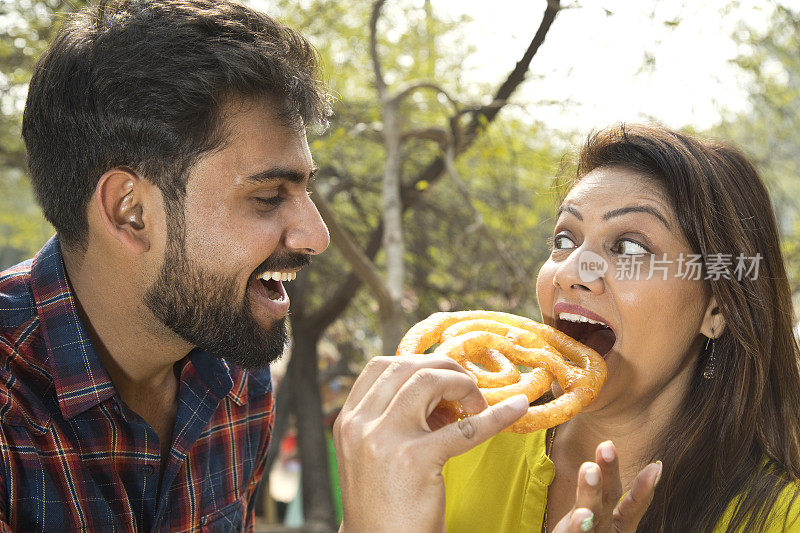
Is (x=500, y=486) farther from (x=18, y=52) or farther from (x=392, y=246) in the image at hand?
(x=18, y=52)

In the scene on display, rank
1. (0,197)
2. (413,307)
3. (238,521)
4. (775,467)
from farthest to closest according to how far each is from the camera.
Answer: (0,197), (413,307), (238,521), (775,467)

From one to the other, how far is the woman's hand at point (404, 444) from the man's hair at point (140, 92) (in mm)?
1167

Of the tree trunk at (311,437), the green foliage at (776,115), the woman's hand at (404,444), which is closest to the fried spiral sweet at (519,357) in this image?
the woman's hand at (404,444)

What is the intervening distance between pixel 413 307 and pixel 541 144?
2214 mm

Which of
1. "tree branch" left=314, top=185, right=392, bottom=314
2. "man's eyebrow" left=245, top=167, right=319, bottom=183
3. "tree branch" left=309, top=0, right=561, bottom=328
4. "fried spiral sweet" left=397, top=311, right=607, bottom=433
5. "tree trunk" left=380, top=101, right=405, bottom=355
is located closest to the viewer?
"fried spiral sweet" left=397, top=311, right=607, bottom=433

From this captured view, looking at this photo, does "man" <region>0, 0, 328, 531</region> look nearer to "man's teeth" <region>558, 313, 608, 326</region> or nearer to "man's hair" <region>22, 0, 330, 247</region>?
"man's hair" <region>22, 0, 330, 247</region>

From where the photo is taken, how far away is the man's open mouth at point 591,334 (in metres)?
2.77

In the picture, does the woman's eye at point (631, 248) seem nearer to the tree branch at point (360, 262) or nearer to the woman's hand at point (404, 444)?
the woman's hand at point (404, 444)

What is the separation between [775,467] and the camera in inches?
93.8

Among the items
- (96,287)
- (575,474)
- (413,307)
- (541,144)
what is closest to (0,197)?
(413,307)

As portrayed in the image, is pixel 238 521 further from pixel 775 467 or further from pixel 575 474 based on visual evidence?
pixel 775 467

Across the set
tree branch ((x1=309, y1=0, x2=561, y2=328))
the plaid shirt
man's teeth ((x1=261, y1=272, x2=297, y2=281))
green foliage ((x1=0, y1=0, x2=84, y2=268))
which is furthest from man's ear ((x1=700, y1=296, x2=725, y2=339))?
green foliage ((x1=0, y1=0, x2=84, y2=268))

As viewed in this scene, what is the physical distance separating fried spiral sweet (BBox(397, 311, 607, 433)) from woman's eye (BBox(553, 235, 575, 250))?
0.30 m

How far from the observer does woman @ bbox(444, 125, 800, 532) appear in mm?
2408
